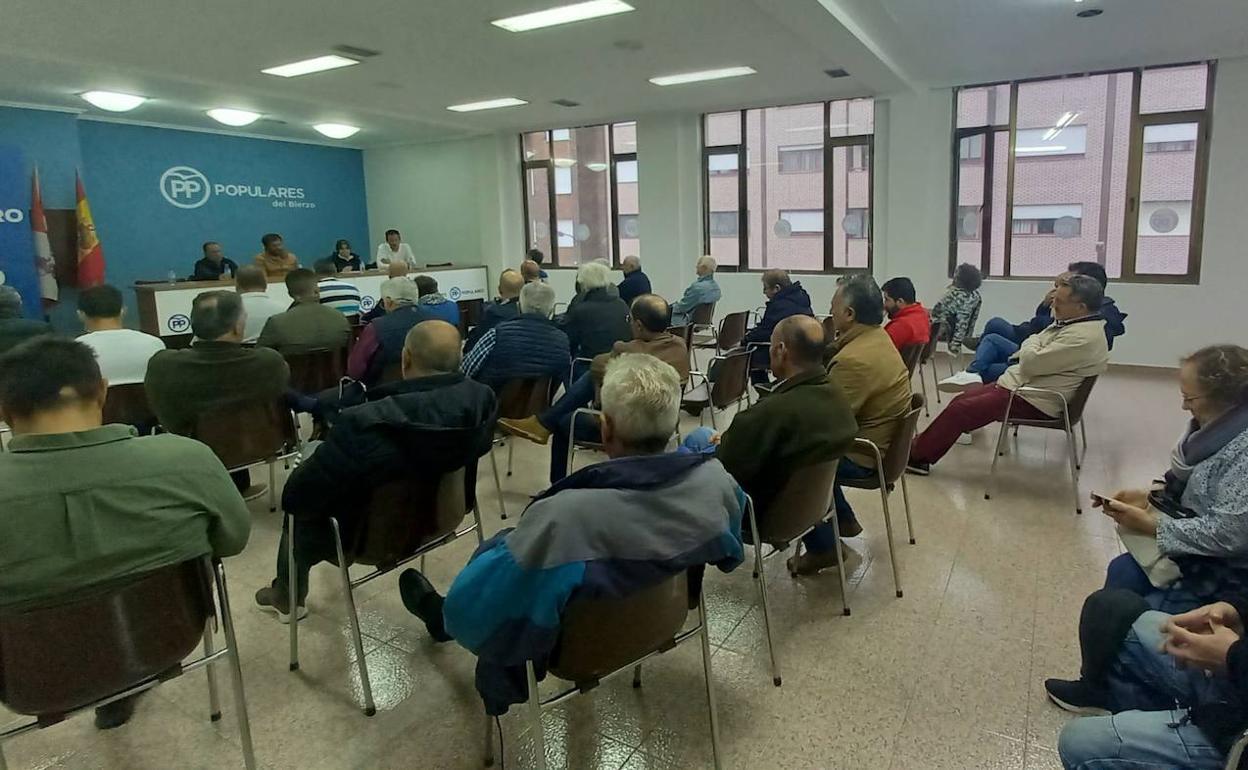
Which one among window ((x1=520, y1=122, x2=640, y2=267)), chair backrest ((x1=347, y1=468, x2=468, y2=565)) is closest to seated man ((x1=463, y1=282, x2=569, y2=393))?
chair backrest ((x1=347, y1=468, x2=468, y2=565))

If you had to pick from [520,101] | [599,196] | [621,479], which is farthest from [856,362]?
[599,196]

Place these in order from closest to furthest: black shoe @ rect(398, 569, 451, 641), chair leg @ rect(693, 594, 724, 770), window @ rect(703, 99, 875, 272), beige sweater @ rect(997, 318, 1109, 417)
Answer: chair leg @ rect(693, 594, 724, 770) → black shoe @ rect(398, 569, 451, 641) → beige sweater @ rect(997, 318, 1109, 417) → window @ rect(703, 99, 875, 272)

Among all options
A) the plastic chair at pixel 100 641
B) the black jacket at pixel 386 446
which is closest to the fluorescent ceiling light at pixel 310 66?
the black jacket at pixel 386 446

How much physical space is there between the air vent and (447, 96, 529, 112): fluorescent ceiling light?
2372 millimetres

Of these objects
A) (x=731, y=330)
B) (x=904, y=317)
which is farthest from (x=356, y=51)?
(x=904, y=317)

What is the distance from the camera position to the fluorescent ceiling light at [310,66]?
6.62m

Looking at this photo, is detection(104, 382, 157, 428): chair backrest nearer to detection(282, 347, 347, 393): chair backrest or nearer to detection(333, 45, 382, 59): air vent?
detection(282, 347, 347, 393): chair backrest

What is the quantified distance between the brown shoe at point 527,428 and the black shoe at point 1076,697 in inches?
96.0

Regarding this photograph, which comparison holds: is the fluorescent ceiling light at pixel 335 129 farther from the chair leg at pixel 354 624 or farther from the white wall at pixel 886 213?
the chair leg at pixel 354 624

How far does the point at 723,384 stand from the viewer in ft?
14.8

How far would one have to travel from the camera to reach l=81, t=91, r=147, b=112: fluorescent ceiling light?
25.4ft

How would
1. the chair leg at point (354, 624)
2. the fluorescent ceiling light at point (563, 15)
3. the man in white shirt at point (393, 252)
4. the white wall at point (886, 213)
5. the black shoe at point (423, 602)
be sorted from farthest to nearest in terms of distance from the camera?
the man in white shirt at point (393, 252)
the white wall at point (886, 213)
the fluorescent ceiling light at point (563, 15)
the black shoe at point (423, 602)
the chair leg at point (354, 624)

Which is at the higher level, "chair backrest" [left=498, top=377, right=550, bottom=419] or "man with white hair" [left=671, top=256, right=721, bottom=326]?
"man with white hair" [left=671, top=256, right=721, bottom=326]

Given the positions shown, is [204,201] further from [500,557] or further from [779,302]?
[500,557]
